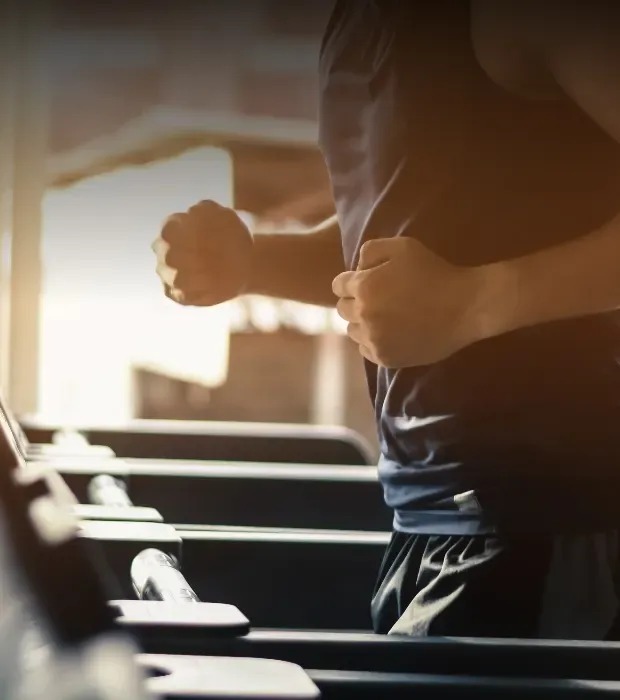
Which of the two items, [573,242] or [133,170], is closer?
[573,242]

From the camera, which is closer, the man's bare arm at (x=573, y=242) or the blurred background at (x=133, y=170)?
the man's bare arm at (x=573, y=242)

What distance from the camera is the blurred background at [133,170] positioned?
2.70 ft

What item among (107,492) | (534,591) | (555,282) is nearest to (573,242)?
(555,282)

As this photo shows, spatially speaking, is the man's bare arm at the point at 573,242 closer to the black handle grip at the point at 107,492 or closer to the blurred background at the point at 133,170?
the blurred background at the point at 133,170

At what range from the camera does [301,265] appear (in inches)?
29.1

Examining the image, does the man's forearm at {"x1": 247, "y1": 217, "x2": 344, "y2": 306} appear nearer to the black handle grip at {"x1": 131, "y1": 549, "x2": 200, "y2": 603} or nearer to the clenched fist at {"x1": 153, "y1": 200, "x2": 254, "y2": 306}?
the clenched fist at {"x1": 153, "y1": 200, "x2": 254, "y2": 306}

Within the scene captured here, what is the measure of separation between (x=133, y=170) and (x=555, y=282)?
1.88ft

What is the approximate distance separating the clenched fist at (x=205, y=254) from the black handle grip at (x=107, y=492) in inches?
8.7

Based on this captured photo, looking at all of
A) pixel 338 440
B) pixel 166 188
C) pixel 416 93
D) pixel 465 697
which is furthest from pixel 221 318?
pixel 465 697

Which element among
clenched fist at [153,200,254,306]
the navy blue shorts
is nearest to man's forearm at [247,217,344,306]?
clenched fist at [153,200,254,306]

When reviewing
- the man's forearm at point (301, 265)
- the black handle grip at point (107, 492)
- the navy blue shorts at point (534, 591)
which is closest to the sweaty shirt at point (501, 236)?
the navy blue shorts at point (534, 591)

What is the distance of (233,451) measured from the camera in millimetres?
1271

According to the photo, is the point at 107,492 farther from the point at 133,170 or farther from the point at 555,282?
the point at 555,282

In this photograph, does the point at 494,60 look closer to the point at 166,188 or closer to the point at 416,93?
the point at 416,93
